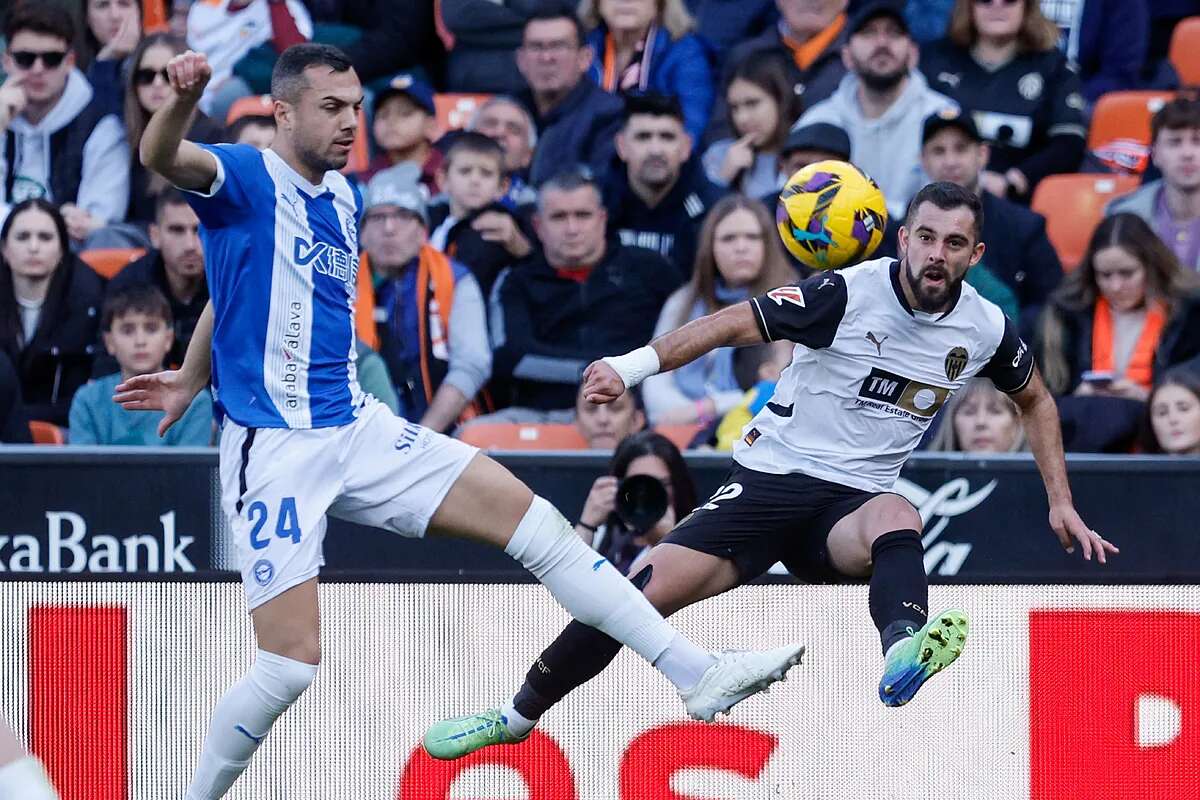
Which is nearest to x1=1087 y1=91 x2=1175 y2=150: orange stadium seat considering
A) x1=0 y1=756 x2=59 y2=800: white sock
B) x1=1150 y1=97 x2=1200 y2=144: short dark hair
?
x1=1150 y1=97 x2=1200 y2=144: short dark hair

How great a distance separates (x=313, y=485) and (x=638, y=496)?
5.22ft

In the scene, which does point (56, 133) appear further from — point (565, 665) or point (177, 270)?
point (565, 665)

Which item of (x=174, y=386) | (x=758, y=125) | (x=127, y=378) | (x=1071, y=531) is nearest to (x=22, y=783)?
(x=174, y=386)

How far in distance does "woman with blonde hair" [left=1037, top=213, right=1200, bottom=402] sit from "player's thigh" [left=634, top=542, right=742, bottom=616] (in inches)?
121

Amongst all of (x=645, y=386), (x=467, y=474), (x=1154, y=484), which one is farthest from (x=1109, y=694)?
(x=645, y=386)

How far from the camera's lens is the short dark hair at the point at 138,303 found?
28.5ft

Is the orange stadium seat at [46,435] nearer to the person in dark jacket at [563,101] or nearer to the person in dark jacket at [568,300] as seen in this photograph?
the person in dark jacket at [568,300]

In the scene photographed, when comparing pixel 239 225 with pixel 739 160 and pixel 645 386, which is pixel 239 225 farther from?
pixel 739 160

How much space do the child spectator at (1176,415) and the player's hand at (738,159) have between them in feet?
8.57

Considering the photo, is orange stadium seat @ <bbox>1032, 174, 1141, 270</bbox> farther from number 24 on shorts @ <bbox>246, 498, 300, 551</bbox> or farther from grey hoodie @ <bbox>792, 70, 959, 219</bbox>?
number 24 on shorts @ <bbox>246, 498, 300, 551</bbox>

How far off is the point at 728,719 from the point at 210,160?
260 cm

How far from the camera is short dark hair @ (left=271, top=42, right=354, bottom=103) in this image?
220 inches

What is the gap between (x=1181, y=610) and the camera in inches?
253

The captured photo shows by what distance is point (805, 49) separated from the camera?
408 inches
